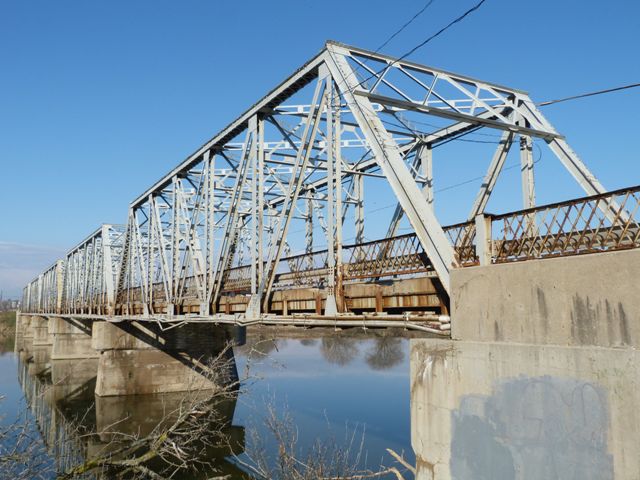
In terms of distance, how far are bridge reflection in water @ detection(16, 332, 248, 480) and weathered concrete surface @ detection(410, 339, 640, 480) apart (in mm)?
9714

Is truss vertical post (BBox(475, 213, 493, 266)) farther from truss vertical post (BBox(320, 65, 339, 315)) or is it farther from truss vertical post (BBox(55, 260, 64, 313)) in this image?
truss vertical post (BBox(55, 260, 64, 313))

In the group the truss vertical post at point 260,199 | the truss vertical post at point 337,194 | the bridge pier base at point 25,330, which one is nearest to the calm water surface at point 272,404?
the truss vertical post at point 337,194

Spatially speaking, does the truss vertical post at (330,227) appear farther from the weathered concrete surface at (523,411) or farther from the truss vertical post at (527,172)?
the truss vertical post at (527,172)

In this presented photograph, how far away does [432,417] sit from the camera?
297 inches

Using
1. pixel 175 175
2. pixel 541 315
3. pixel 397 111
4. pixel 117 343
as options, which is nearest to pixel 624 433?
pixel 541 315

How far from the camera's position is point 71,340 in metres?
62.4

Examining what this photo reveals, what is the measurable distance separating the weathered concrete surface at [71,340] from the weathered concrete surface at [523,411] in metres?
59.1

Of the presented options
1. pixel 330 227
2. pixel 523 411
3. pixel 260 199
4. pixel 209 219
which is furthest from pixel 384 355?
pixel 523 411

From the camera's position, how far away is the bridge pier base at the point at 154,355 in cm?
3372

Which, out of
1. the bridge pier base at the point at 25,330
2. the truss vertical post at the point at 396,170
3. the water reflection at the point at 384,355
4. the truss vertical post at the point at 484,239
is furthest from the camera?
the bridge pier base at the point at 25,330

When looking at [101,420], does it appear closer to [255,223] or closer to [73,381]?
[73,381]

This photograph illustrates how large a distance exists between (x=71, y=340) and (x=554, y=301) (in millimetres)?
65938

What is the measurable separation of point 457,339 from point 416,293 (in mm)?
2596

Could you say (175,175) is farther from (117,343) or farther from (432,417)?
(432,417)
